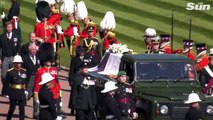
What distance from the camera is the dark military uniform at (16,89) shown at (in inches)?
886

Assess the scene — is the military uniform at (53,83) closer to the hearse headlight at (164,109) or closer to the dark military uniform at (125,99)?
the dark military uniform at (125,99)

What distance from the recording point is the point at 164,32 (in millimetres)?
34625

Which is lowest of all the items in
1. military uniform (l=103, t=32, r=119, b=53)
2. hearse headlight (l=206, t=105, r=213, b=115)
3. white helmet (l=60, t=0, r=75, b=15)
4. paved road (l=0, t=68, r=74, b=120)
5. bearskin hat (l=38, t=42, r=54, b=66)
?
A: paved road (l=0, t=68, r=74, b=120)

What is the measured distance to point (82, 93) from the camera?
21500mm

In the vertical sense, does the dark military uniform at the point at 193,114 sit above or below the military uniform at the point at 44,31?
below

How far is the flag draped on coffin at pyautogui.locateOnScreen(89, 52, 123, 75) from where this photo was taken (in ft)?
76.3

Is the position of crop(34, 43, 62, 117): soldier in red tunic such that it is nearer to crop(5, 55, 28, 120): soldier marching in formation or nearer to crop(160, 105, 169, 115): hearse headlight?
crop(5, 55, 28, 120): soldier marching in formation

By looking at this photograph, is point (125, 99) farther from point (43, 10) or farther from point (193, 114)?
point (43, 10)

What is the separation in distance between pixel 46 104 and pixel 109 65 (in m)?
3.99

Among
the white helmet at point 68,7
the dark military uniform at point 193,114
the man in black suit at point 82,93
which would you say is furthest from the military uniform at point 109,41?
the dark military uniform at point 193,114

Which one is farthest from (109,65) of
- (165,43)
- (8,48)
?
(8,48)

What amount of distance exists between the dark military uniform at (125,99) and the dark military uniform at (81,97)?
43.2 inches

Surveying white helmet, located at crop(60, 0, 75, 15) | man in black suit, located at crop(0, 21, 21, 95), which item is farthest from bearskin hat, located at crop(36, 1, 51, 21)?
man in black suit, located at crop(0, 21, 21, 95)

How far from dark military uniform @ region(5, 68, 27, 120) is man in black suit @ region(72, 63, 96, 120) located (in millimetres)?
1688
